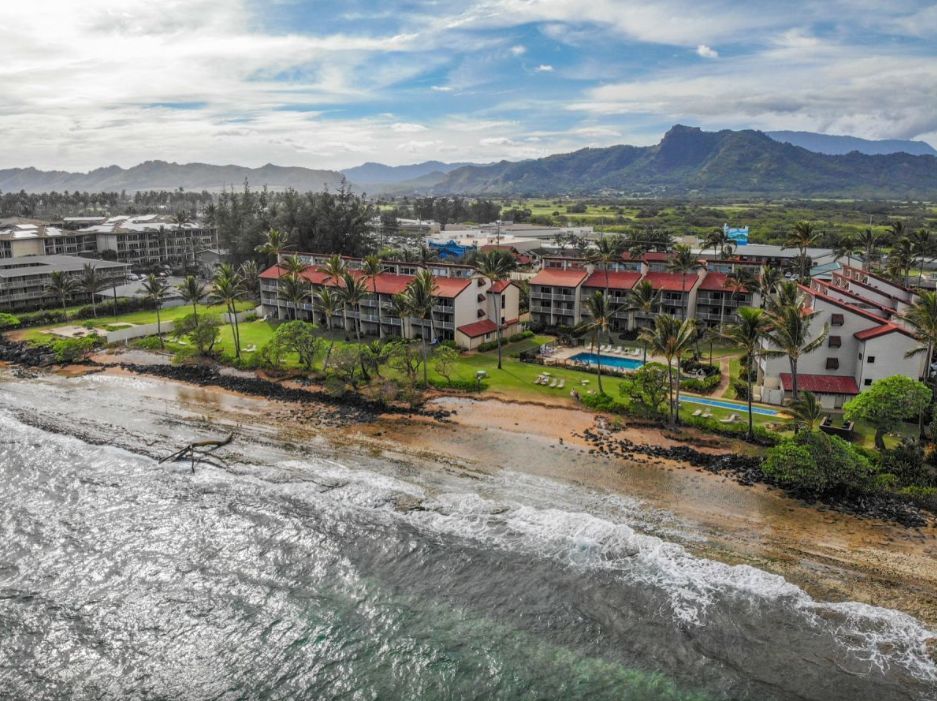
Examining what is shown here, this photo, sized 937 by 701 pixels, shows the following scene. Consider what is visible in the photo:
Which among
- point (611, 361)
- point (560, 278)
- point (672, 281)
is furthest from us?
point (560, 278)

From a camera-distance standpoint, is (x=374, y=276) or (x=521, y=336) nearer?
(x=374, y=276)

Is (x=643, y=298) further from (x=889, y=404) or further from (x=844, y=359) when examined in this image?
(x=889, y=404)

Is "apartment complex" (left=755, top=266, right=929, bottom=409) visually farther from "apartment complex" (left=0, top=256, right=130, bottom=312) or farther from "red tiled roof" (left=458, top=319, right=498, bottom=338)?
"apartment complex" (left=0, top=256, right=130, bottom=312)

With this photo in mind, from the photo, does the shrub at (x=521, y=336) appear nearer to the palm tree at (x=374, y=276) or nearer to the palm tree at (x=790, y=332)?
the palm tree at (x=374, y=276)

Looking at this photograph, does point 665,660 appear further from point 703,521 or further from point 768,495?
point 768,495

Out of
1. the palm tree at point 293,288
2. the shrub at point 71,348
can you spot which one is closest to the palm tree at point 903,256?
the palm tree at point 293,288

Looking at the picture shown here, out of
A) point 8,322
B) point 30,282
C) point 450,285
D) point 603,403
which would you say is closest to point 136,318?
point 8,322

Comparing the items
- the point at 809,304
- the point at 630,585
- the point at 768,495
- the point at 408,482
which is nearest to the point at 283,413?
the point at 408,482
